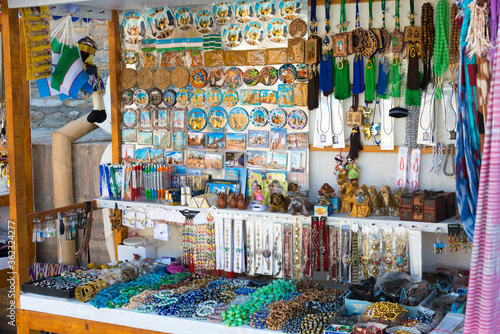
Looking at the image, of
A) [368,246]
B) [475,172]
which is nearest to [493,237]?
[475,172]

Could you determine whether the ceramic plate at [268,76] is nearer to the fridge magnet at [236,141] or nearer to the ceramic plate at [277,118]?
the ceramic plate at [277,118]

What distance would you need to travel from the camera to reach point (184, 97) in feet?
17.0

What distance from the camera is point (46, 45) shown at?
4535mm

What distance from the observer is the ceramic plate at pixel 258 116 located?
15.8 feet

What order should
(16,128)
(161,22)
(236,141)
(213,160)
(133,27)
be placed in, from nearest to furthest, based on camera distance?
(16,128) → (236,141) → (213,160) → (161,22) → (133,27)

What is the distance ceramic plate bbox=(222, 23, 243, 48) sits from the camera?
4863 millimetres

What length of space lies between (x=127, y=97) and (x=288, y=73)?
69.7 inches

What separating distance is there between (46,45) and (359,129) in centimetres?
278

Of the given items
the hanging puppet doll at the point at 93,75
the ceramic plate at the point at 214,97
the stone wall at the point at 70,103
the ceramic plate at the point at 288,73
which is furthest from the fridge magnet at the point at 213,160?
the stone wall at the point at 70,103

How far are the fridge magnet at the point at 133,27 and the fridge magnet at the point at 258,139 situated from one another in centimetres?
155

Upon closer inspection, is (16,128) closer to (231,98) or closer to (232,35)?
(231,98)

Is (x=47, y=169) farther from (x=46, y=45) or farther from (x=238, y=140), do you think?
(x=238, y=140)

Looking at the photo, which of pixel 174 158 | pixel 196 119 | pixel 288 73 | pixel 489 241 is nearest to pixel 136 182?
pixel 174 158

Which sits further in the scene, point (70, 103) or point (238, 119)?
point (70, 103)
